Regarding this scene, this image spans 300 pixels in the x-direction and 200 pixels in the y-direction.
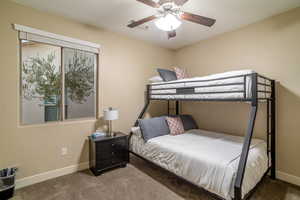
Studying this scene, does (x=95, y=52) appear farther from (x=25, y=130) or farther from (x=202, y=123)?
(x=202, y=123)

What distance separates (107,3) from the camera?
6.98ft

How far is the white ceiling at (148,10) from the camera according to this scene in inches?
83.4

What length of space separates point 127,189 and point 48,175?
1314mm

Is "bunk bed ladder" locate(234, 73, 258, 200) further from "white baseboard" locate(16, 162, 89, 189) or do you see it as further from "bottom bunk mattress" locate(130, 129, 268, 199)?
"white baseboard" locate(16, 162, 89, 189)

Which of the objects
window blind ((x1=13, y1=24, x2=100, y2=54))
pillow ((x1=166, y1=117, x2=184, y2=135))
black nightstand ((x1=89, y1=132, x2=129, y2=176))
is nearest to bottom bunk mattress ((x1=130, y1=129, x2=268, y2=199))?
pillow ((x1=166, y1=117, x2=184, y2=135))

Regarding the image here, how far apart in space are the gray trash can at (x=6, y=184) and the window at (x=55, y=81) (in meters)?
0.70

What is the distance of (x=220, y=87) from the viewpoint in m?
2.05

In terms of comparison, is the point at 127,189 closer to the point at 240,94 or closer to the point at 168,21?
the point at 240,94

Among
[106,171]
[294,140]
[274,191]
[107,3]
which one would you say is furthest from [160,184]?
[107,3]

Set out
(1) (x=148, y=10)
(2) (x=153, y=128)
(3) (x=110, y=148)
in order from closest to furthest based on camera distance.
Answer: (1) (x=148, y=10)
(3) (x=110, y=148)
(2) (x=153, y=128)

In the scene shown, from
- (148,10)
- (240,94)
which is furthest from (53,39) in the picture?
(240,94)

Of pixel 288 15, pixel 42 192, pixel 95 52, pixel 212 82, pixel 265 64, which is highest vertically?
pixel 288 15

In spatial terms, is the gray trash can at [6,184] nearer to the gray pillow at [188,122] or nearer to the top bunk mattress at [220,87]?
the top bunk mattress at [220,87]

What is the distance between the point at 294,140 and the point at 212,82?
1.57 m
